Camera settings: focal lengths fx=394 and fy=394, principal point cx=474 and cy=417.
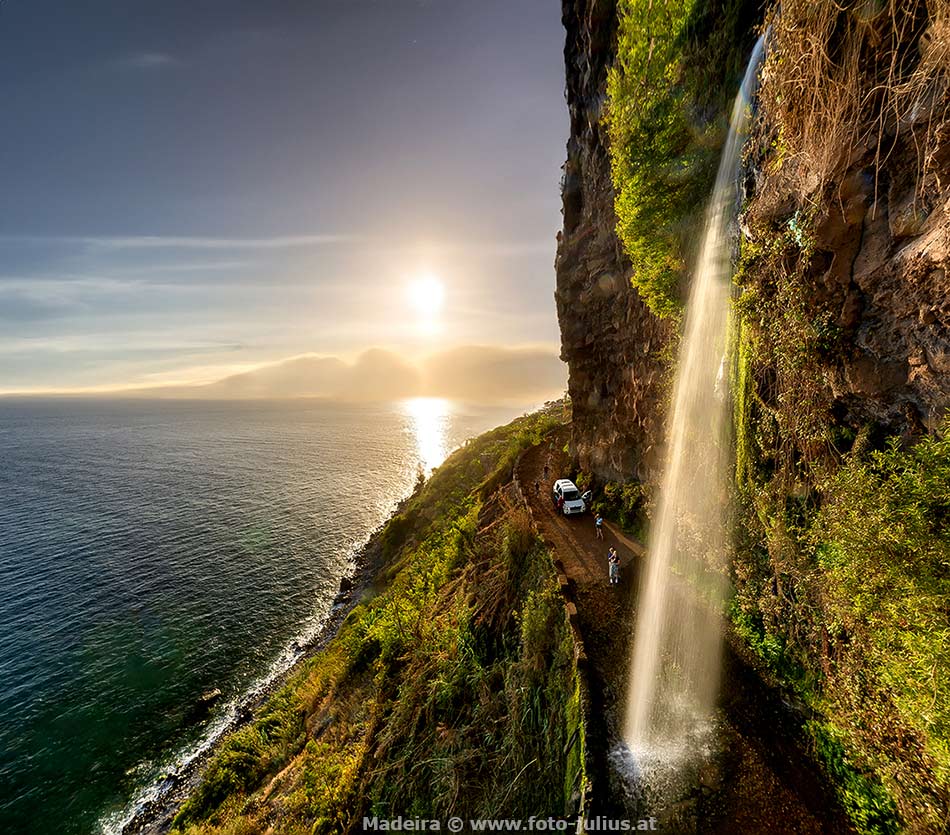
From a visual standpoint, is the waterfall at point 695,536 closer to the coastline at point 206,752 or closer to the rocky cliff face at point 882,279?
the rocky cliff face at point 882,279

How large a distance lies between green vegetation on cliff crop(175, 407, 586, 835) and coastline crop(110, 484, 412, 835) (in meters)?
1.48

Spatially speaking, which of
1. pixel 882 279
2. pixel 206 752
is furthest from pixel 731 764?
pixel 206 752

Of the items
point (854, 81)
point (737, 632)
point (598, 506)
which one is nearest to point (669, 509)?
point (737, 632)

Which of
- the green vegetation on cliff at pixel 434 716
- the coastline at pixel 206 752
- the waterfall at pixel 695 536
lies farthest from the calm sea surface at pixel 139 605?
the waterfall at pixel 695 536

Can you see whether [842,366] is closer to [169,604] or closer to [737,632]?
[737,632]

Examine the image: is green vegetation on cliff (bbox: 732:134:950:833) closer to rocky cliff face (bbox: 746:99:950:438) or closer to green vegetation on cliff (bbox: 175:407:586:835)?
rocky cliff face (bbox: 746:99:950:438)

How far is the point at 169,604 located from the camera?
37.0m

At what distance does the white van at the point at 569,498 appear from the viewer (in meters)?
24.7

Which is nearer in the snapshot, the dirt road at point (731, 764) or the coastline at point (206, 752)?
the dirt road at point (731, 764)

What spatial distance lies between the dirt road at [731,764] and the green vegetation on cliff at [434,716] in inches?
28.5

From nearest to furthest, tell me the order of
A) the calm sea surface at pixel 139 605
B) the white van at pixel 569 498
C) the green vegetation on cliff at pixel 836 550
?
the green vegetation on cliff at pixel 836 550 → the calm sea surface at pixel 139 605 → the white van at pixel 569 498

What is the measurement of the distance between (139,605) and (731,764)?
4714 cm

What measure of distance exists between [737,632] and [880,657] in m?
6.56

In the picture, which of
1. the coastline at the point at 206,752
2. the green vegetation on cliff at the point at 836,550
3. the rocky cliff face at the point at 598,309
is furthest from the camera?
the rocky cliff face at the point at 598,309
